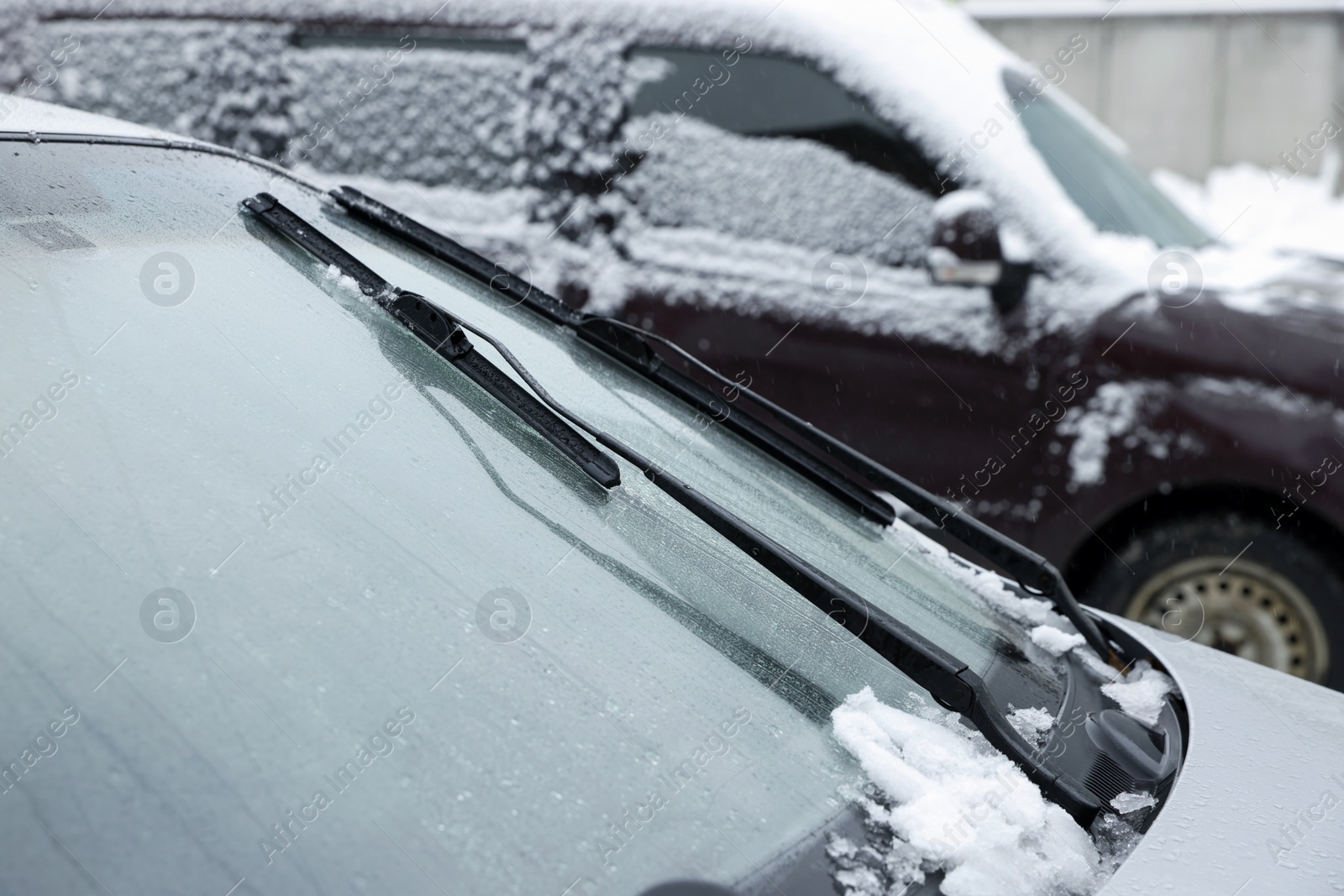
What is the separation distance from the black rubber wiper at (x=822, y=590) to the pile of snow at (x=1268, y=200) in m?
10.5

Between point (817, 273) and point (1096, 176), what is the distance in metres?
1.02

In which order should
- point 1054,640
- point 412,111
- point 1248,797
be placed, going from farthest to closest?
point 412,111 → point 1054,640 → point 1248,797

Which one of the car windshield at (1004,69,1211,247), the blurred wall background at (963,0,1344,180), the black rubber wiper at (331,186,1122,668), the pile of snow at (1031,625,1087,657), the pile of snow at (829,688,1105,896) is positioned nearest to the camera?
the pile of snow at (829,688,1105,896)

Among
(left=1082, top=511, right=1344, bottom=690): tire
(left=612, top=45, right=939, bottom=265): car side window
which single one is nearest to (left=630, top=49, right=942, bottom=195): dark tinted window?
(left=612, top=45, right=939, bottom=265): car side window

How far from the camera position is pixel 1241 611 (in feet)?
10.7

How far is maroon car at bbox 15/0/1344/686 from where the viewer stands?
3.25 metres

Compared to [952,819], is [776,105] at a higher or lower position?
higher

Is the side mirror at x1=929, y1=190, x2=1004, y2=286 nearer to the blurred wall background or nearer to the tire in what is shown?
the tire

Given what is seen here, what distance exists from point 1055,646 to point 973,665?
22 cm

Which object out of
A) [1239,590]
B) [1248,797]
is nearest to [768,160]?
[1239,590]

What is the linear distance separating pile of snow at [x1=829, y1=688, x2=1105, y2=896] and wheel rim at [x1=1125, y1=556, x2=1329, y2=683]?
246cm

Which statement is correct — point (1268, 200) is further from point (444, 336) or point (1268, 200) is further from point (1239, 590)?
point (444, 336)

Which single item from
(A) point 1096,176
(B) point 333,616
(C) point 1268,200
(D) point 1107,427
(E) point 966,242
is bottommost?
(B) point 333,616

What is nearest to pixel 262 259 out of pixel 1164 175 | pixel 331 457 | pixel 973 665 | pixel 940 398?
pixel 331 457
